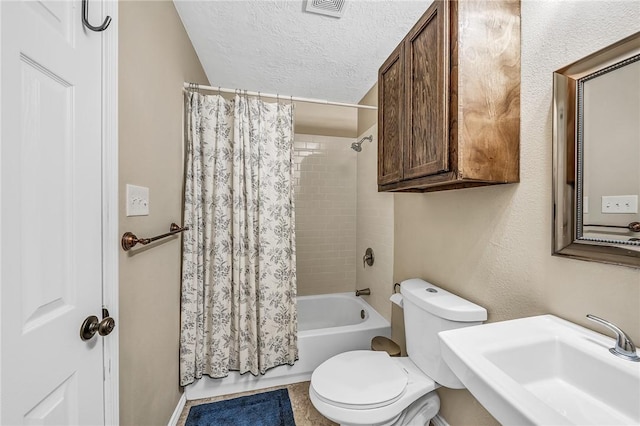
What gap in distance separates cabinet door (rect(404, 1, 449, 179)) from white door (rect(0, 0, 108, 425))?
114cm

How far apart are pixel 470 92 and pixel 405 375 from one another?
1259mm

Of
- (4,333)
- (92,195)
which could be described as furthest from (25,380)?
(92,195)

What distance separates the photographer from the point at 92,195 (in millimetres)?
745

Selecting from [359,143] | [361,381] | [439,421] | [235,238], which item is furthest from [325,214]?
[439,421]

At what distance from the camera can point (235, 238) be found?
1622 millimetres

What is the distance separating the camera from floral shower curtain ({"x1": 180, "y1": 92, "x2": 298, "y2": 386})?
157 centimetres

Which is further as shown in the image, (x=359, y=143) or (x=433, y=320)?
(x=359, y=143)

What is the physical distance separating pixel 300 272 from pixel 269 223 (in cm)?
102

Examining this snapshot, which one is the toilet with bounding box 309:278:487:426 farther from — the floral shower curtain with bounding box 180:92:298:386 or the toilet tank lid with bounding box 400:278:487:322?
the floral shower curtain with bounding box 180:92:298:386

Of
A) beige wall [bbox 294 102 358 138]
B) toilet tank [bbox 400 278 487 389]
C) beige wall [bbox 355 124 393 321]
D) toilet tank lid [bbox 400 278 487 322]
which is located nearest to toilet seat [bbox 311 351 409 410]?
toilet tank [bbox 400 278 487 389]

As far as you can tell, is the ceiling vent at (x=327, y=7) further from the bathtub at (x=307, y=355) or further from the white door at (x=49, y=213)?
the bathtub at (x=307, y=355)

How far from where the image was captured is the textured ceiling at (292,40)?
4.42ft

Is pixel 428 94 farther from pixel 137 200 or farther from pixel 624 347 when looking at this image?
pixel 137 200

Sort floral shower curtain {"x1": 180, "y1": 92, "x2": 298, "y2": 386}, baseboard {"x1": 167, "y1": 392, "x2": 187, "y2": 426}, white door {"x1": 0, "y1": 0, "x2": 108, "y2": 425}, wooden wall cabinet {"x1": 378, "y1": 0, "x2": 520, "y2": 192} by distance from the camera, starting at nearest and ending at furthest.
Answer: white door {"x1": 0, "y1": 0, "x2": 108, "y2": 425} < wooden wall cabinet {"x1": 378, "y1": 0, "x2": 520, "y2": 192} < baseboard {"x1": 167, "y1": 392, "x2": 187, "y2": 426} < floral shower curtain {"x1": 180, "y1": 92, "x2": 298, "y2": 386}
